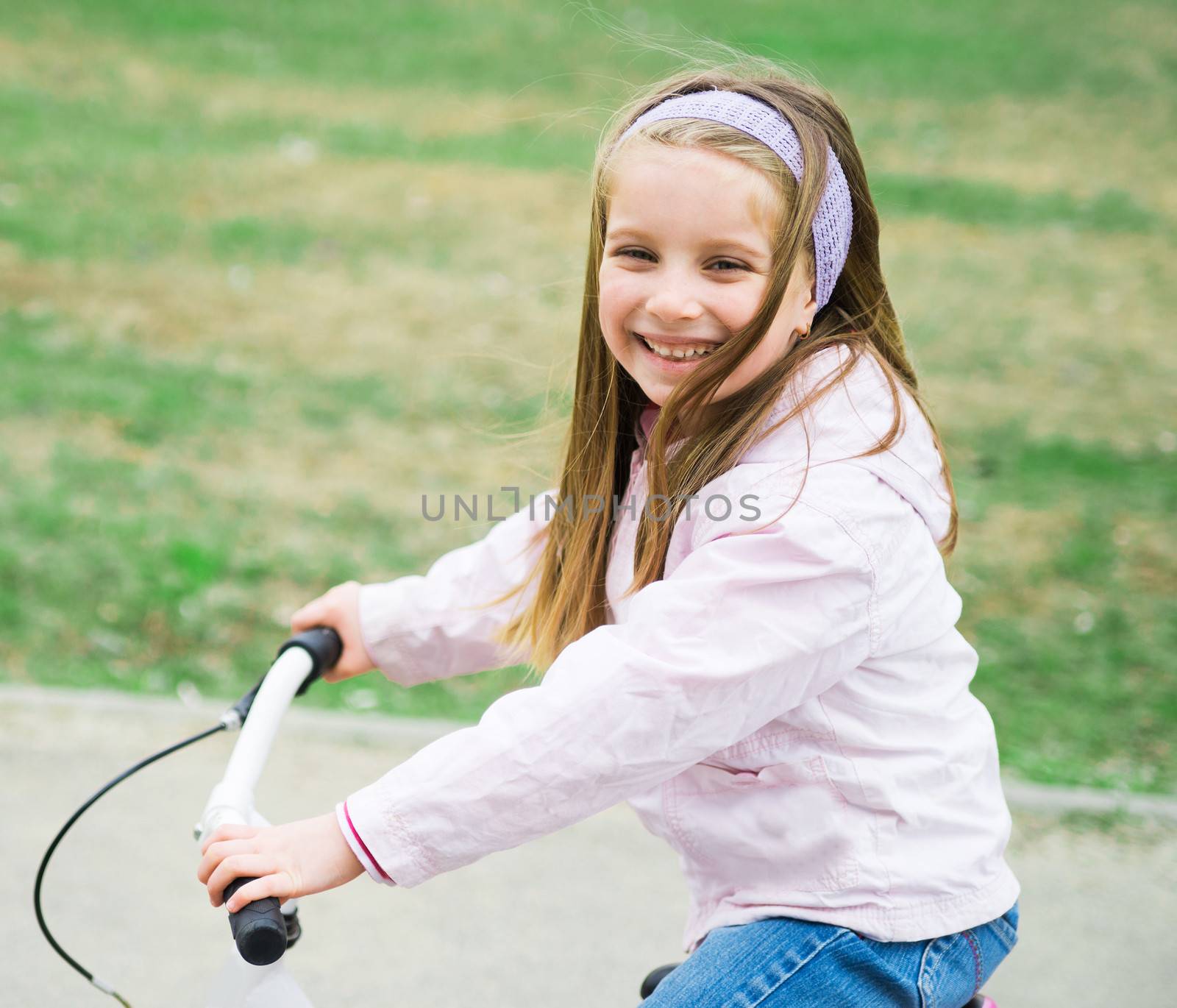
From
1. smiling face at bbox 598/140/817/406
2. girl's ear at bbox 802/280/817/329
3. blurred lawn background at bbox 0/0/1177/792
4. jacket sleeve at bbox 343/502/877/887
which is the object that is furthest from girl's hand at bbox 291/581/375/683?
girl's ear at bbox 802/280/817/329

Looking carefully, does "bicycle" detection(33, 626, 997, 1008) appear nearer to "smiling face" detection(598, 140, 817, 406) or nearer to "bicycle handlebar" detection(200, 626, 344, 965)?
"bicycle handlebar" detection(200, 626, 344, 965)

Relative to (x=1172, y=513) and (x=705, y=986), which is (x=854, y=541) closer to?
(x=705, y=986)

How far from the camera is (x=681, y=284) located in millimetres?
1529

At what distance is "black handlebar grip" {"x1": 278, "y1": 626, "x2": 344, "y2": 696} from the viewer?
5.92ft

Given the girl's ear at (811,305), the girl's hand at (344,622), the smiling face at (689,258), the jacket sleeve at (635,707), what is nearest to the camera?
the jacket sleeve at (635,707)

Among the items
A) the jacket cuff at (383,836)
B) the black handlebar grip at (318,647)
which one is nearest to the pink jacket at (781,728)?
the jacket cuff at (383,836)

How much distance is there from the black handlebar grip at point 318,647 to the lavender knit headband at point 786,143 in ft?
2.51

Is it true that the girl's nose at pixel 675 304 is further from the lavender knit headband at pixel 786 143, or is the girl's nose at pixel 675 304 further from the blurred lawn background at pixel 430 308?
the blurred lawn background at pixel 430 308

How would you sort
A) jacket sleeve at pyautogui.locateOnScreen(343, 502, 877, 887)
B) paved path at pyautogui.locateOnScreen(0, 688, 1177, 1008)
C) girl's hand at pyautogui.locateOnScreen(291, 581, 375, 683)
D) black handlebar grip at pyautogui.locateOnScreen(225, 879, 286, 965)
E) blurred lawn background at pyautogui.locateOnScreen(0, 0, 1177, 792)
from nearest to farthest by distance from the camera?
black handlebar grip at pyautogui.locateOnScreen(225, 879, 286, 965) < jacket sleeve at pyautogui.locateOnScreen(343, 502, 877, 887) < girl's hand at pyautogui.locateOnScreen(291, 581, 375, 683) < paved path at pyautogui.locateOnScreen(0, 688, 1177, 1008) < blurred lawn background at pyautogui.locateOnScreen(0, 0, 1177, 792)

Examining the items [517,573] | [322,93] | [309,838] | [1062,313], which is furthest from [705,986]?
[322,93]

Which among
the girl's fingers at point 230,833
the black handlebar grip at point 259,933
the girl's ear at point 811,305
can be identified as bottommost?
the black handlebar grip at point 259,933

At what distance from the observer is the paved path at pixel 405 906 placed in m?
2.45

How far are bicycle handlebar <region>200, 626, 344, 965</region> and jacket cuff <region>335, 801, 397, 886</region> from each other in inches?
3.9

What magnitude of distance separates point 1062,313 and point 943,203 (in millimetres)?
1539
